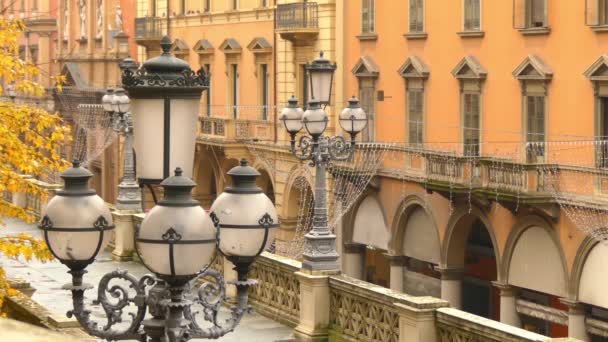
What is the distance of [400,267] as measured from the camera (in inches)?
1467

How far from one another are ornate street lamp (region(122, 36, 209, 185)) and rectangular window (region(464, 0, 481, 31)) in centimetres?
2448

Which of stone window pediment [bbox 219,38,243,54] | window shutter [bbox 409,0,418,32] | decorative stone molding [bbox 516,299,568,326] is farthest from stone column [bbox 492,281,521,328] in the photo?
stone window pediment [bbox 219,38,243,54]

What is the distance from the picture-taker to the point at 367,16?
3991 centimetres

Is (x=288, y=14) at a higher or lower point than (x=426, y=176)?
higher

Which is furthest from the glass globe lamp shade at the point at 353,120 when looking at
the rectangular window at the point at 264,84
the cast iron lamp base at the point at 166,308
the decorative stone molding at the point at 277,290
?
the rectangular window at the point at 264,84

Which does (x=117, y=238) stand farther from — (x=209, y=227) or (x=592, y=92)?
(x=209, y=227)

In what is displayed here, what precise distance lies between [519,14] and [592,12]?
2866 millimetres

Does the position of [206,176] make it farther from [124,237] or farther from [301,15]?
[124,237]

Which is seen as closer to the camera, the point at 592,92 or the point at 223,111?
the point at 592,92

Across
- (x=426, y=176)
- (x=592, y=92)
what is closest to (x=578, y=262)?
(x=592, y=92)

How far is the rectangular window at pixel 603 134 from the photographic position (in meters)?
28.4

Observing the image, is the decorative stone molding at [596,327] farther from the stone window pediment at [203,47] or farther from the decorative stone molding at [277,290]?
the stone window pediment at [203,47]

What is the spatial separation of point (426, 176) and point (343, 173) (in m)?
4.18

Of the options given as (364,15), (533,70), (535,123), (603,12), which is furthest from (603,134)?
(364,15)
